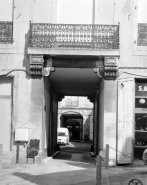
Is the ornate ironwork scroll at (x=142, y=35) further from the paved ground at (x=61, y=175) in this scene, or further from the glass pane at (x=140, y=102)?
the paved ground at (x=61, y=175)

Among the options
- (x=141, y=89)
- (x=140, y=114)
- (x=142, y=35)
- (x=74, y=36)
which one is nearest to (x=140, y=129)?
(x=140, y=114)

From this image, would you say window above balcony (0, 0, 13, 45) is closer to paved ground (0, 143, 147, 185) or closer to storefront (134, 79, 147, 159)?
paved ground (0, 143, 147, 185)

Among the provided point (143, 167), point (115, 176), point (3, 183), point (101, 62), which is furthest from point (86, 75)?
point (3, 183)

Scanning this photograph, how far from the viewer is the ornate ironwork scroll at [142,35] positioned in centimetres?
1543

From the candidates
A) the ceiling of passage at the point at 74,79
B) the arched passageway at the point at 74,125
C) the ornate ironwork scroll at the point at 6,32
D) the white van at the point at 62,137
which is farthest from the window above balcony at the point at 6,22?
the arched passageway at the point at 74,125

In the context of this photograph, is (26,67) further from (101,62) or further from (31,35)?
(101,62)

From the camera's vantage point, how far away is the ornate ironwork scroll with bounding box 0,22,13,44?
1553 cm

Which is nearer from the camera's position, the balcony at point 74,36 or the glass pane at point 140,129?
the balcony at point 74,36

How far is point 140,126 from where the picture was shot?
15594mm

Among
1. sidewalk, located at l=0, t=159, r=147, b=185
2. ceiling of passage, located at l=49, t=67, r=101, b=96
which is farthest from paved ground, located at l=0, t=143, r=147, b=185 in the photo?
ceiling of passage, located at l=49, t=67, r=101, b=96

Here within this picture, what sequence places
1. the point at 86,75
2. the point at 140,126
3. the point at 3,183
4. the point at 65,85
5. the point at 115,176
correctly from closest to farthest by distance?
the point at 3,183, the point at 115,176, the point at 140,126, the point at 86,75, the point at 65,85

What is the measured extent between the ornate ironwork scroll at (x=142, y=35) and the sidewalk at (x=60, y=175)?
4.79 m

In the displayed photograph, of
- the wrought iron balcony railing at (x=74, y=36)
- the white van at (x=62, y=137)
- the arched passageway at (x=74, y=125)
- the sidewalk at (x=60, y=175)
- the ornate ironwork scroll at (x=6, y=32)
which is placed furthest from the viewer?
the arched passageway at (x=74, y=125)

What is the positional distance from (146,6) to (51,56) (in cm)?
434
